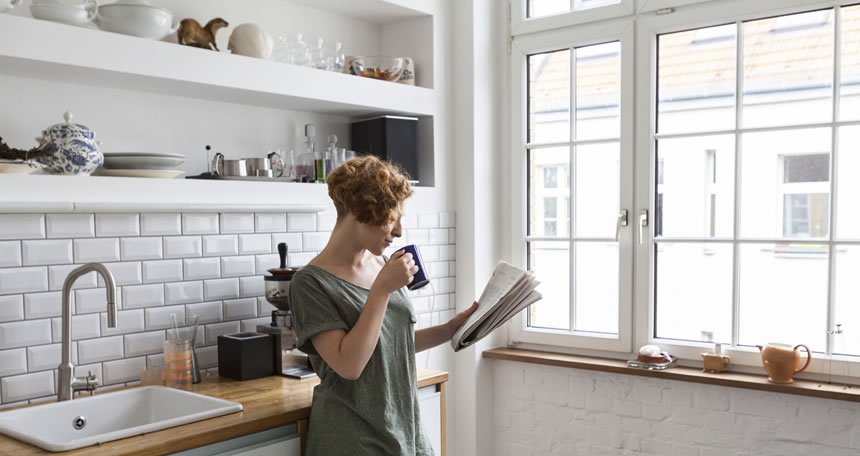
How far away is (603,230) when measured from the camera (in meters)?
3.52

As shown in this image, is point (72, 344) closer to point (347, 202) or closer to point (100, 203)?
point (100, 203)

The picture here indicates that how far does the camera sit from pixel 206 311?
285cm

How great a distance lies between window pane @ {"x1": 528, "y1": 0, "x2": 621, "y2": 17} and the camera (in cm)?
351

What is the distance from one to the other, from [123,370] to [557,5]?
8.26ft

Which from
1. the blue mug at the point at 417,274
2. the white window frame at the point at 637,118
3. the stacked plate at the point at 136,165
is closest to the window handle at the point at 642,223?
the white window frame at the point at 637,118

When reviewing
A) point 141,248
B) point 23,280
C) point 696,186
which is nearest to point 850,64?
point 696,186

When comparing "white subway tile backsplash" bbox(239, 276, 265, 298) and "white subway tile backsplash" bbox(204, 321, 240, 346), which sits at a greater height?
"white subway tile backsplash" bbox(239, 276, 265, 298)

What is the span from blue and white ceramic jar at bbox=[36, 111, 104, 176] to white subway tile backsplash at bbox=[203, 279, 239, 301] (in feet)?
2.19

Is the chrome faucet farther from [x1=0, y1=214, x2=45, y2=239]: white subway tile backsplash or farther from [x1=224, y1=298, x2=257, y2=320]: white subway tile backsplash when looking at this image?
[x1=224, y1=298, x2=257, y2=320]: white subway tile backsplash

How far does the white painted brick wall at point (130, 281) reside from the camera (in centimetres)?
238

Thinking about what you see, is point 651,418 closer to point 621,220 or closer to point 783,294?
point 783,294

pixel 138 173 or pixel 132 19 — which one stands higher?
pixel 132 19

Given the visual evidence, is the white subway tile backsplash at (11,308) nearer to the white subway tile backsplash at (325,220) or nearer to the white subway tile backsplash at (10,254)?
the white subway tile backsplash at (10,254)

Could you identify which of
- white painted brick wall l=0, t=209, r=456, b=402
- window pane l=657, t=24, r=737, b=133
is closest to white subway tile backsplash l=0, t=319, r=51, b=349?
white painted brick wall l=0, t=209, r=456, b=402
